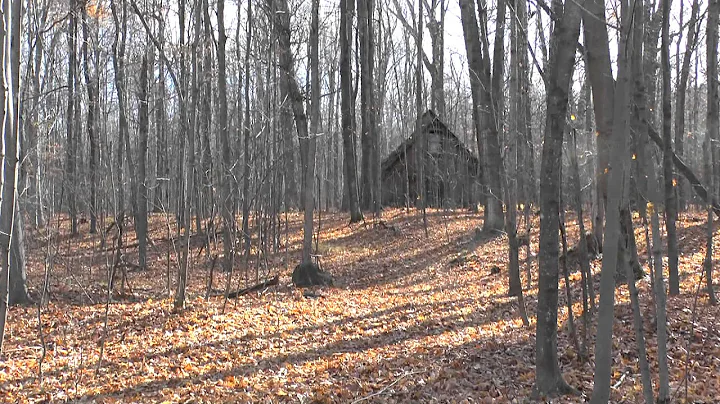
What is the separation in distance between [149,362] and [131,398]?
3.55 ft

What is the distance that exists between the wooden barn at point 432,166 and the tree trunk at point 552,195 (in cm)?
1886

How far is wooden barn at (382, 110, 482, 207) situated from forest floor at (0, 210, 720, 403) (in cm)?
1270

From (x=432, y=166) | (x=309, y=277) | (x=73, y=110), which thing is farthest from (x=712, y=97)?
(x=73, y=110)

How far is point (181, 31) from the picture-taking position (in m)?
10.2

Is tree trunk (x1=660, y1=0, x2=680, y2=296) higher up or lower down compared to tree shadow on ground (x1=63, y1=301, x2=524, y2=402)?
higher up

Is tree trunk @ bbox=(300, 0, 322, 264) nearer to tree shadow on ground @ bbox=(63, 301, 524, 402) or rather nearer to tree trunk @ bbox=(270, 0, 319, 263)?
tree trunk @ bbox=(270, 0, 319, 263)

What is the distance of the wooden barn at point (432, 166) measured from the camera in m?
24.6

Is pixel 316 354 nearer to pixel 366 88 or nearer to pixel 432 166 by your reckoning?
pixel 366 88

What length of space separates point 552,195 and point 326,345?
383 cm

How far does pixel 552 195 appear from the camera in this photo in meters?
4.91

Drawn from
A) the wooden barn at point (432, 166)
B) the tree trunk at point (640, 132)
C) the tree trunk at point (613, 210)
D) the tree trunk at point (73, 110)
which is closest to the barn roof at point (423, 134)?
the wooden barn at point (432, 166)

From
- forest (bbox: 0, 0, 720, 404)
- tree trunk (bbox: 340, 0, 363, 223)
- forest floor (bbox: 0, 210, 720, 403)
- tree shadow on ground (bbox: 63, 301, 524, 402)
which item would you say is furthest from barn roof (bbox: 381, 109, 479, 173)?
tree shadow on ground (bbox: 63, 301, 524, 402)

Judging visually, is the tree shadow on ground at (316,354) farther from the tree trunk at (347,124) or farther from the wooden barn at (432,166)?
the wooden barn at (432,166)

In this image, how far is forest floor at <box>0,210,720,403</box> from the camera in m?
5.60
